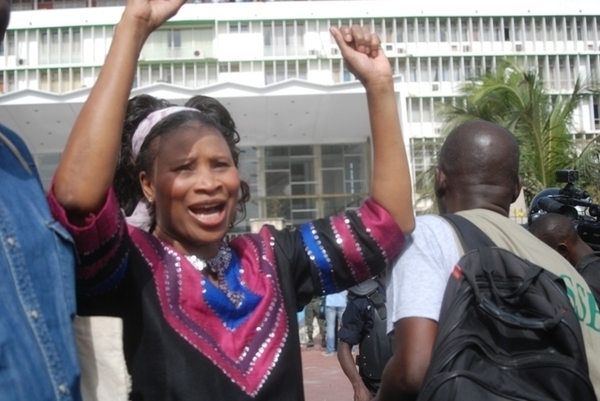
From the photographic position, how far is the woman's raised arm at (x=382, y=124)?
2.11 meters

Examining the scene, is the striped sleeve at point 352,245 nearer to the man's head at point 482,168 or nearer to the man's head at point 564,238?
the man's head at point 482,168

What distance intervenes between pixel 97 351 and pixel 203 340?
12.5 inches

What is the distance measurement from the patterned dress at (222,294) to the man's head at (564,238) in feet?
7.35

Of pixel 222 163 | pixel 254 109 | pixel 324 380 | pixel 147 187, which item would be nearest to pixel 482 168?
pixel 222 163

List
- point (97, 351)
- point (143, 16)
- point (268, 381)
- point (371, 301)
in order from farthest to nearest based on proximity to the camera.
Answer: point (371, 301), point (268, 381), point (143, 16), point (97, 351)

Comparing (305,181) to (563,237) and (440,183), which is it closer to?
(563,237)

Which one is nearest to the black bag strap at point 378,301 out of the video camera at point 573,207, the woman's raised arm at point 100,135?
the video camera at point 573,207

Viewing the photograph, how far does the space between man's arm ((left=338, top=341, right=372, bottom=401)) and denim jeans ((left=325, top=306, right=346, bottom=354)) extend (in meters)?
6.94

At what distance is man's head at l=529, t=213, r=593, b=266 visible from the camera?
4.08m

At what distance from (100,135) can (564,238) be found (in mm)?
3021

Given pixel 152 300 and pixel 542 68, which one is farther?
pixel 542 68

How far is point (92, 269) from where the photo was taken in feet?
5.72

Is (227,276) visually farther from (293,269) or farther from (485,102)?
(485,102)

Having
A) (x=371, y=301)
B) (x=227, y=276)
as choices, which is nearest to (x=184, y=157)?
(x=227, y=276)
